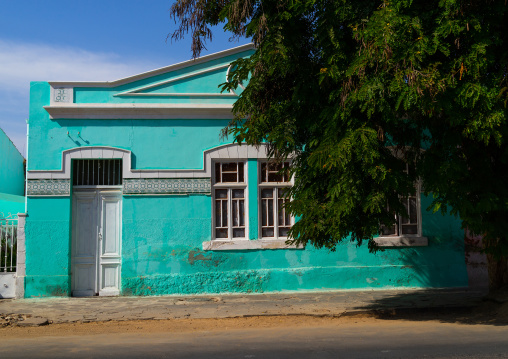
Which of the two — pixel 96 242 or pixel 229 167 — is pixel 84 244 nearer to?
pixel 96 242

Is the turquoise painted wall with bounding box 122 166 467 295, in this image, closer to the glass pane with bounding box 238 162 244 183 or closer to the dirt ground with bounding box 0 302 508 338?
the glass pane with bounding box 238 162 244 183

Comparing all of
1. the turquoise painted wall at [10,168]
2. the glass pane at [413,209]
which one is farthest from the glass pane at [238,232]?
the turquoise painted wall at [10,168]

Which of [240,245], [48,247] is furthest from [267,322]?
[48,247]

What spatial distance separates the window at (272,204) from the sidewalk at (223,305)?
1402 millimetres

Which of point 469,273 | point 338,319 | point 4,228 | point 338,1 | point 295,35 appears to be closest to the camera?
point 338,1

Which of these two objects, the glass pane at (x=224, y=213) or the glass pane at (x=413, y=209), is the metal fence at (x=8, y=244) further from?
the glass pane at (x=413, y=209)

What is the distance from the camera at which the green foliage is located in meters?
6.44

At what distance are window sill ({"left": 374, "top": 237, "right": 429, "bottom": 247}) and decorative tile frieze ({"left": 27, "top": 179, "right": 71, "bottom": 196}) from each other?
6621mm

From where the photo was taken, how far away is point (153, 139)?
10938mm

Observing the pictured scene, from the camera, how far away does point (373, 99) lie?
21.3 ft

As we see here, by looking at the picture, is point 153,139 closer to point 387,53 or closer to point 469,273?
point 387,53

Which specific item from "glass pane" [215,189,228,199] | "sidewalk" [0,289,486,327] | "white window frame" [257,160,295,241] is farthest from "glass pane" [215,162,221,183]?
"sidewalk" [0,289,486,327]

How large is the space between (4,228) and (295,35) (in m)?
7.29

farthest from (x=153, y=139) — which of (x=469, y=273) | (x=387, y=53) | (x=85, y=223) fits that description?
(x=469, y=273)
